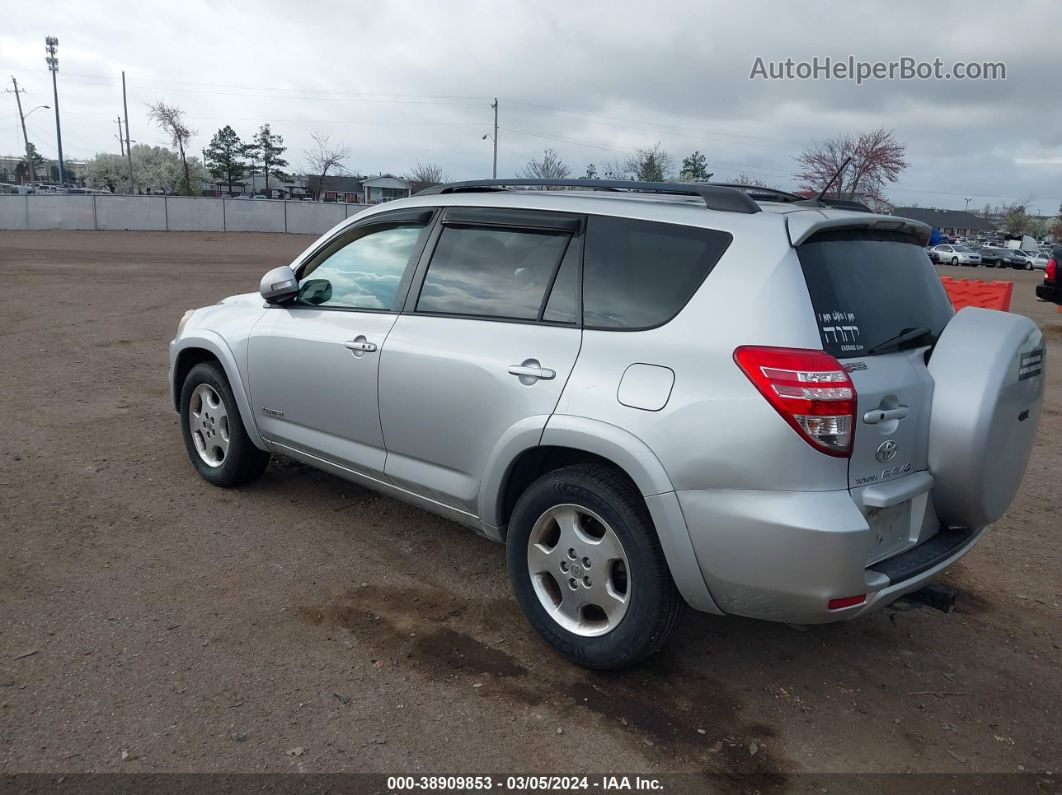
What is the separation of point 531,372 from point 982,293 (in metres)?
14.1

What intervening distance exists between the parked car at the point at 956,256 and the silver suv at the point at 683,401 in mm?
50111

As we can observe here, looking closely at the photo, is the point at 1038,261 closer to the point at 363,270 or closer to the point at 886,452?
the point at 363,270

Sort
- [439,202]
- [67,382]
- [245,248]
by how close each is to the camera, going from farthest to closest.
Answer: [245,248] < [67,382] < [439,202]

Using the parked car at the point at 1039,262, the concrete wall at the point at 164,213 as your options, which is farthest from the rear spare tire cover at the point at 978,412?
the parked car at the point at 1039,262

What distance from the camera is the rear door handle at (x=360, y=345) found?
158 inches

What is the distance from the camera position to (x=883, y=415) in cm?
286

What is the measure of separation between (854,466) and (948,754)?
3.53ft

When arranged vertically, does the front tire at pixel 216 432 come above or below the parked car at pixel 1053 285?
below

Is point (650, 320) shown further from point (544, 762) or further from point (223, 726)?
point (223, 726)

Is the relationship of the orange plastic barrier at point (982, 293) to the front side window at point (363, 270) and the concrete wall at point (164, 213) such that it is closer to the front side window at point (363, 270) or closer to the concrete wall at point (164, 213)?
the front side window at point (363, 270)

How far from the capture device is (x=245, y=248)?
31.8 m

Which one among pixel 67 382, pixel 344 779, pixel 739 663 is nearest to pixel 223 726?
pixel 344 779

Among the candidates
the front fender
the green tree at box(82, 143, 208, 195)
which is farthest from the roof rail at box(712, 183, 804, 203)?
the green tree at box(82, 143, 208, 195)

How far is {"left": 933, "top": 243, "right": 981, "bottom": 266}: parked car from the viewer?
48312 millimetres
